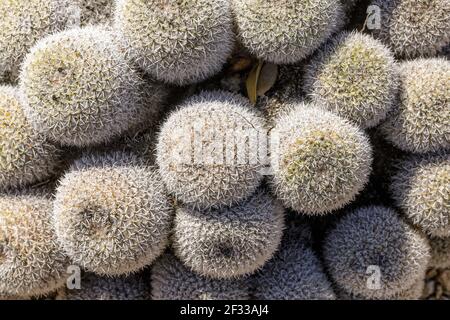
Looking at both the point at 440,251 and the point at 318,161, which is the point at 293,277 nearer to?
the point at 318,161

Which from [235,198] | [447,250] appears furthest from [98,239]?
[447,250]

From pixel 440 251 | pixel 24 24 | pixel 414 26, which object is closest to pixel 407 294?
pixel 440 251

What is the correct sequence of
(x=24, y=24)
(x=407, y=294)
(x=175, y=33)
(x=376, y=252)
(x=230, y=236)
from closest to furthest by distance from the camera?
(x=175, y=33) < (x=230, y=236) < (x=24, y=24) < (x=376, y=252) < (x=407, y=294)

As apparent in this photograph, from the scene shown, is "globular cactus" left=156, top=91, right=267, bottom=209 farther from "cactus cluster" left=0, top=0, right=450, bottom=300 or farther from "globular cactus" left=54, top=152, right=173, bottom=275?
"globular cactus" left=54, top=152, right=173, bottom=275

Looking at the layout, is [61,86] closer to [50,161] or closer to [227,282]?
[50,161]

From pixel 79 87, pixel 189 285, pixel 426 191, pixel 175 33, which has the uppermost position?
pixel 175 33

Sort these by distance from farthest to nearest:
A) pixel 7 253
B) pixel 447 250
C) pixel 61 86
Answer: pixel 447 250
pixel 7 253
pixel 61 86

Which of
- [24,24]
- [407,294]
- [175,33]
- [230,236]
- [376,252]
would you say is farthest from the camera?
→ [407,294]

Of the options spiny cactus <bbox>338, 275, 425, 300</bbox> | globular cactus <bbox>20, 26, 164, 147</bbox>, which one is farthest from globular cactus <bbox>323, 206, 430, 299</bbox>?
globular cactus <bbox>20, 26, 164, 147</bbox>
